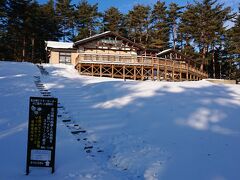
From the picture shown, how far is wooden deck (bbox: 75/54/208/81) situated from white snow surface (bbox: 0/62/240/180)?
16.2 m

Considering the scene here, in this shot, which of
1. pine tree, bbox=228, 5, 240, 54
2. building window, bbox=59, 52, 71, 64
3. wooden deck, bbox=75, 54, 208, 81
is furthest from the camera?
pine tree, bbox=228, 5, 240, 54

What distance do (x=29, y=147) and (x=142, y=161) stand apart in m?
2.72

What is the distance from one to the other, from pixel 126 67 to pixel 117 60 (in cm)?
156

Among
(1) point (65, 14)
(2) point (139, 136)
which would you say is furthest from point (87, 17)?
(2) point (139, 136)

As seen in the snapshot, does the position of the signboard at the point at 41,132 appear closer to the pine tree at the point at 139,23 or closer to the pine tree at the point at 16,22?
the pine tree at the point at 16,22

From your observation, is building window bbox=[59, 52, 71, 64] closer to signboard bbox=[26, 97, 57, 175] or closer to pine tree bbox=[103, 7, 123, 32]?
pine tree bbox=[103, 7, 123, 32]

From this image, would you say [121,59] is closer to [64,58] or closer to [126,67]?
[126,67]

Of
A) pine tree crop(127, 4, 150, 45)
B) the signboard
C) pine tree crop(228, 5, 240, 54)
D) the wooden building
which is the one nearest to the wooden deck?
the wooden building

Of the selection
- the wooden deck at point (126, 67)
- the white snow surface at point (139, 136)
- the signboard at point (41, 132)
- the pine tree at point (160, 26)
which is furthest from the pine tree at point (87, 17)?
the signboard at point (41, 132)

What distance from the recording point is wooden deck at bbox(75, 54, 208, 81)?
30750 millimetres

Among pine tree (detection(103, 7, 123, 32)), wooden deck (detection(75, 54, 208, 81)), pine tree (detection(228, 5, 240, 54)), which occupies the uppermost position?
pine tree (detection(103, 7, 123, 32))

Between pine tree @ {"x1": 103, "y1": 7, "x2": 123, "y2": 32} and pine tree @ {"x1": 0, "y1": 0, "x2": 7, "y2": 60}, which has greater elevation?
pine tree @ {"x1": 103, "y1": 7, "x2": 123, "y2": 32}

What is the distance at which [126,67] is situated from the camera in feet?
107

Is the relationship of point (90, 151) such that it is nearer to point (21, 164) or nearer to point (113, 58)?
point (21, 164)
